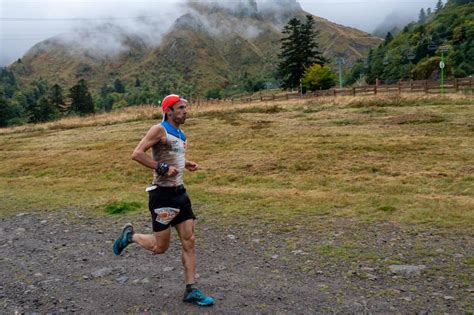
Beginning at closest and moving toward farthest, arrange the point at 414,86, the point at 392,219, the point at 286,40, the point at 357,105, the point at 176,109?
the point at 176,109 < the point at 392,219 < the point at 357,105 < the point at 414,86 < the point at 286,40

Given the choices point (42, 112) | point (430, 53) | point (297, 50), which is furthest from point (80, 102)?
point (430, 53)

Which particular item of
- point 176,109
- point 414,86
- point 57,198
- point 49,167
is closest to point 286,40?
point 414,86

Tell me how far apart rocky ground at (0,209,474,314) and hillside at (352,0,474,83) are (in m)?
68.1

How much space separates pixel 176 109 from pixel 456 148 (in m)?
11.4

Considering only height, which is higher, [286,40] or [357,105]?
[286,40]

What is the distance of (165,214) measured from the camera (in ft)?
15.9

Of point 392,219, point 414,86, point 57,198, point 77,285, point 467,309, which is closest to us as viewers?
point 467,309

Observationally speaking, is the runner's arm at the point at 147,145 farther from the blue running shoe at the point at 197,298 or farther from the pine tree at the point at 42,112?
the pine tree at the point at 42,112

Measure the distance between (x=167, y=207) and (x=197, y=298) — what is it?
100cm

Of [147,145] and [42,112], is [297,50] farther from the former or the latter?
[147,145]

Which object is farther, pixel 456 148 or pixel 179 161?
pixel 456 148

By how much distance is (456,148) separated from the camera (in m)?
13.6

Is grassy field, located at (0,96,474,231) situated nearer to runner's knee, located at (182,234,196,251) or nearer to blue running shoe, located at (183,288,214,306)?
runner's knee, located at (182,234,196,251)

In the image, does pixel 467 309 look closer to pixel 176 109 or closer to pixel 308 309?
pixel 308 309
